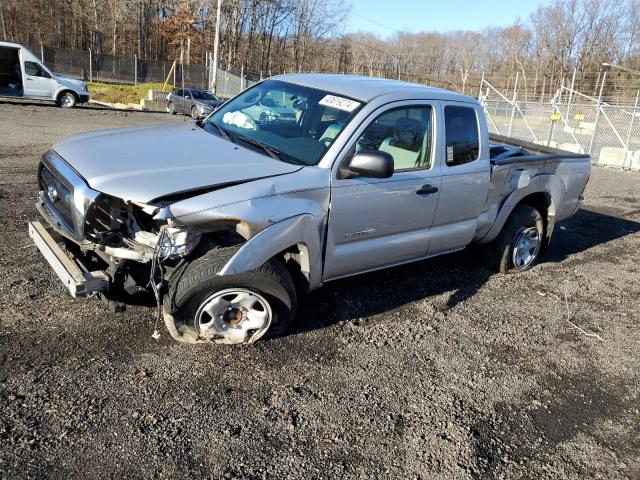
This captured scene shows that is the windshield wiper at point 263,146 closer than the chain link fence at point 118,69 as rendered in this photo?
Yes

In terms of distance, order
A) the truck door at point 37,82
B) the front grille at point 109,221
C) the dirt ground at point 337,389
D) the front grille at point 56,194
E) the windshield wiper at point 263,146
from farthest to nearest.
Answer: the truck door at point 37,82
the windshield wiper at point 263,146
the front grille at point 56,194
the front grille at point 109,221
the dirt ground at point 337,389

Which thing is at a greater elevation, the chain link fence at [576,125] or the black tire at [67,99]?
the chain link fence at [576,125]

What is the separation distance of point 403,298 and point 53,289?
298cm

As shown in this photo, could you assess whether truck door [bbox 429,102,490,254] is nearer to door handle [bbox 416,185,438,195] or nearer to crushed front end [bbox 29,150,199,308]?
door handle [bbox 416,185,438,195]

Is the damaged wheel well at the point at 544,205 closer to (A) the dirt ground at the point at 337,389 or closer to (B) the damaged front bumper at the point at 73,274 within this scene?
(A) the dirt ground at the point at 337,389

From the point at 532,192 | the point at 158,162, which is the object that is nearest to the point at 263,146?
the point at 158,162

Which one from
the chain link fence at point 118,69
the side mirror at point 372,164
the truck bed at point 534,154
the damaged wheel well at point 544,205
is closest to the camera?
the side mirror at point 372,164

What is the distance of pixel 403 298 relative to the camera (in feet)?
16.0

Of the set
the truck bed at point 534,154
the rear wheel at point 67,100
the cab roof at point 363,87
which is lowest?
the rear wheel at point 67,100

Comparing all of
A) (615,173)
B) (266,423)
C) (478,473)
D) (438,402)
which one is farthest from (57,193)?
(615,173)

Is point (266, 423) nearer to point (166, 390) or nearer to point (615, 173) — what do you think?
point (166, 390)

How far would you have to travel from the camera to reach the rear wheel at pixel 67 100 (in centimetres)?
2138

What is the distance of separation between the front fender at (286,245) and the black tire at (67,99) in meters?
21.1

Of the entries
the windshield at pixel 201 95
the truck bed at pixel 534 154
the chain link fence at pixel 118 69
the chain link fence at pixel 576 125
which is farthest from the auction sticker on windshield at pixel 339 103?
the chain link fence at pixel 118 69
